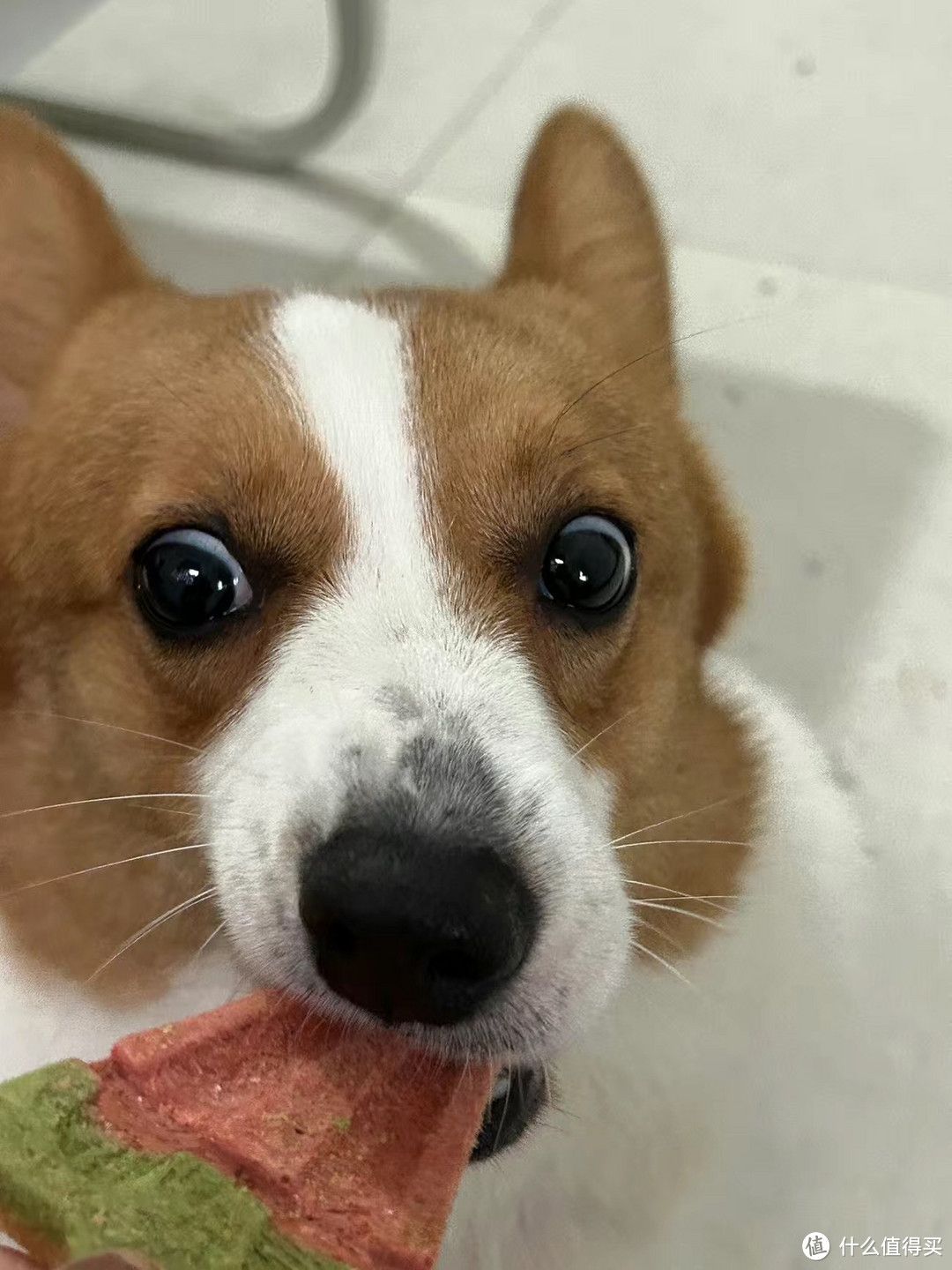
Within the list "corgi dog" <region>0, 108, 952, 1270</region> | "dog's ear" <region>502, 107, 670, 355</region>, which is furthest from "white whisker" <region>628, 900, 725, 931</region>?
"dog's ear" <region>502, 107, 670, 355</region>

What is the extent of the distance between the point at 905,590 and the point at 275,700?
1268mm

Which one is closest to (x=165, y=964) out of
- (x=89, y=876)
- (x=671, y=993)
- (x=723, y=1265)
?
(x=89, y=876)

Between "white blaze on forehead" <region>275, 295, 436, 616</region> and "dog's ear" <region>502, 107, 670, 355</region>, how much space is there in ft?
1.02

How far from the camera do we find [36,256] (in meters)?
1.04

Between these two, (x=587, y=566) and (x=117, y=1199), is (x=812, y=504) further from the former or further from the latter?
(x=117, y=1199)

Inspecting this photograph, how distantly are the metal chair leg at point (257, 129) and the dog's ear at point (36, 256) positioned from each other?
111 centimetres

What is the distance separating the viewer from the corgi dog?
0.73m

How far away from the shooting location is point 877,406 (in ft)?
6.26

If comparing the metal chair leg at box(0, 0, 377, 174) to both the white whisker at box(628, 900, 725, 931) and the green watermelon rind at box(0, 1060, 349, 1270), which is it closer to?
the white whisker at box(628, 900, 725, 931)

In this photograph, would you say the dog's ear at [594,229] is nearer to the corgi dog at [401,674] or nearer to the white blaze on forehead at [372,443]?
the corgi dog at [401,674]

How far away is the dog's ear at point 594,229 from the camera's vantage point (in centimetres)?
115

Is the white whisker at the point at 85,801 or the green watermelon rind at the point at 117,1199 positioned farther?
the white whisker at the point at 85,801

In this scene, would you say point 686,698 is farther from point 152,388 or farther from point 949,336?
point 949,336


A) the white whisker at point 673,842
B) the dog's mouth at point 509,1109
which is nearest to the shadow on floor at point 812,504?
the white whisker at point 673,842
